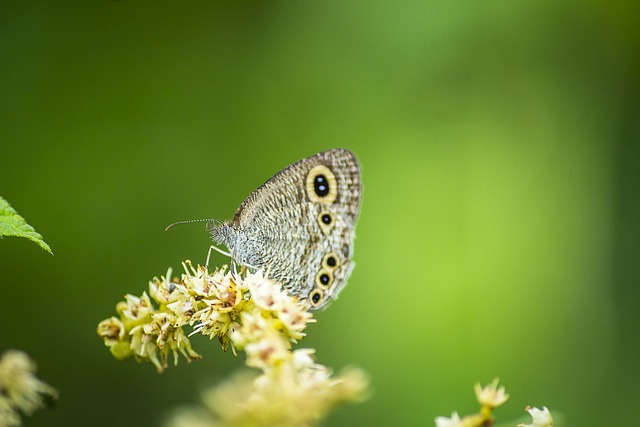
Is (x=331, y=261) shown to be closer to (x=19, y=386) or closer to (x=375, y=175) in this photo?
(x=19, y=386)

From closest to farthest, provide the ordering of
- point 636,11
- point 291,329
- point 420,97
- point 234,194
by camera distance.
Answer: point 291,329 < point 234,194 < point 420,97 < point 636,11

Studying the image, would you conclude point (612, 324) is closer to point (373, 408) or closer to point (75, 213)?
point (373, 408)

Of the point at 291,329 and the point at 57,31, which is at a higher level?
the point at 57,31

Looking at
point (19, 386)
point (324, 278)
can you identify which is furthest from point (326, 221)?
point (19, 386)

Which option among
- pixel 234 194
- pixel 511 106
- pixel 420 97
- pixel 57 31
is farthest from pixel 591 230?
pixel 57 31

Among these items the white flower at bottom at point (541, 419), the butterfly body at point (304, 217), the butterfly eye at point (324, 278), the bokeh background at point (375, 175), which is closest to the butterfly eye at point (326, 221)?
the butterfly body at point (304, 217)
